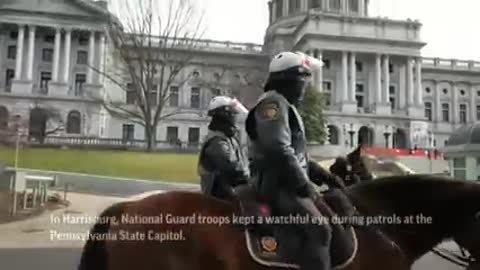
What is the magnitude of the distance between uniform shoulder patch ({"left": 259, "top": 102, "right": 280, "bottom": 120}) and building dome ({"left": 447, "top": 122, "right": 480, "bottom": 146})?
14113mm

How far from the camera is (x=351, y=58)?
6631cm

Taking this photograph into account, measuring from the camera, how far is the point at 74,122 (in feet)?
187

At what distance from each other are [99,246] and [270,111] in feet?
4.56

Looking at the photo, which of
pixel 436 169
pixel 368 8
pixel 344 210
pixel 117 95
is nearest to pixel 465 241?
pixel 344 210

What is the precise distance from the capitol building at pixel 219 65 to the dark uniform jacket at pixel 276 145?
5013 cm

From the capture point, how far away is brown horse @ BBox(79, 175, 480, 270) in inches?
134

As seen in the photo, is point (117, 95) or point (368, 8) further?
point (368, 8)

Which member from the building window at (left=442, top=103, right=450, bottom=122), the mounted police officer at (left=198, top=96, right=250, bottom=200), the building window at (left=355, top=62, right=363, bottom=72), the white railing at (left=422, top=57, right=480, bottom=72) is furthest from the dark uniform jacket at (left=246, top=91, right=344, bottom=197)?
the building window at (left=442, top=103, right=450, bottom=122)

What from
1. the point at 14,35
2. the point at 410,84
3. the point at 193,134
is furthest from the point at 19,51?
the point at 410,84

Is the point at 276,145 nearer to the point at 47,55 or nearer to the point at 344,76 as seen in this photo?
the point at 344,76

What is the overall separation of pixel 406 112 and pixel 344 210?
65.2 metres

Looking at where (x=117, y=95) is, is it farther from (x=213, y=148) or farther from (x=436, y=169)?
(x=213, y=148)

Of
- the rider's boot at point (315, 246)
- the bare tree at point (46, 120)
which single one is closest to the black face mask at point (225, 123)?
the rider's boot at point (315, 246)

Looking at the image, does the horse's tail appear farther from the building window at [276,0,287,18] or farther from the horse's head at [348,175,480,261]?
the building window at [276,0,287,18]
